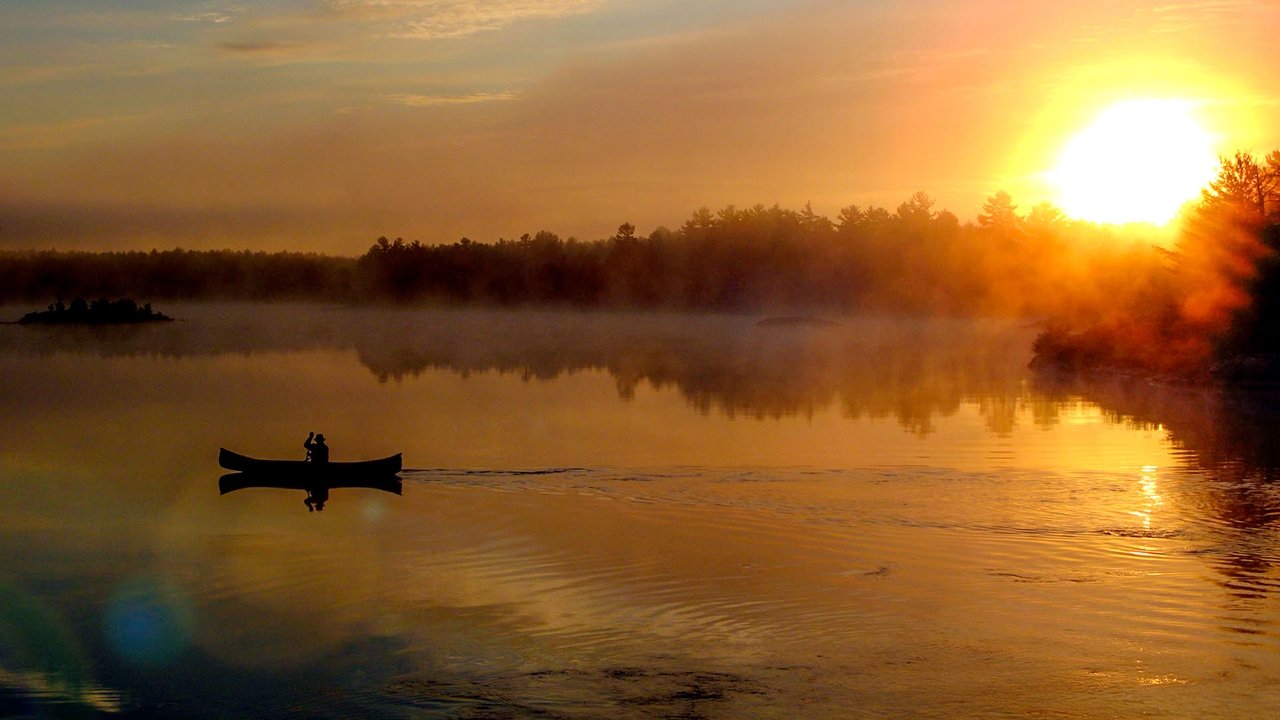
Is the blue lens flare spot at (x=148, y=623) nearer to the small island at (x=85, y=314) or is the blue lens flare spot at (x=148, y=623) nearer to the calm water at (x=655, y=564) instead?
the calm water at (x=655, y=564)

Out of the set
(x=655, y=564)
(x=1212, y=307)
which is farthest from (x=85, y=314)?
(x=655, y=564)

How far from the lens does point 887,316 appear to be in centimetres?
15625

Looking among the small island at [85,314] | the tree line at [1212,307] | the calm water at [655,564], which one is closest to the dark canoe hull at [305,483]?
the calm water at [655,564]

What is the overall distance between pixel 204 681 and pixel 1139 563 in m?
13.3

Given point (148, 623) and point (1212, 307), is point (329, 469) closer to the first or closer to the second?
point (148, 623)

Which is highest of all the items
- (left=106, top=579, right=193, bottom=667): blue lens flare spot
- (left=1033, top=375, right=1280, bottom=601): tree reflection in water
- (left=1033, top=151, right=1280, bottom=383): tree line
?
(left=1033, top=151, right=1280, bottom=383): tree line

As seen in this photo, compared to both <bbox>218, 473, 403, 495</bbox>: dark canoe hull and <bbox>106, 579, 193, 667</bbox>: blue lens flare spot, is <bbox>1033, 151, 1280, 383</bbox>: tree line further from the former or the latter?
<bbox>106, 579, 193, 667</bbox>: blue lens flare spot

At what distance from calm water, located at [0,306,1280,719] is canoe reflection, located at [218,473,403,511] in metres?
0.48

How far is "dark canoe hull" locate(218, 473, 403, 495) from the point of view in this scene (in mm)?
29062

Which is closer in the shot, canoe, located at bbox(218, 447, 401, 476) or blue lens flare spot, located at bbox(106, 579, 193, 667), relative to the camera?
blue lens flare spot, located at bbox(106, 579, 193, 667)

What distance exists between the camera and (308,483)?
2923 cm

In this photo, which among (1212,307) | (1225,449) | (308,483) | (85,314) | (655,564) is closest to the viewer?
(655,564)

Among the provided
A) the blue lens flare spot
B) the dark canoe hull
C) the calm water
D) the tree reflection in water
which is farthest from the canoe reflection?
the tree reflection in water

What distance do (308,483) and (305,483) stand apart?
0.42 feet
